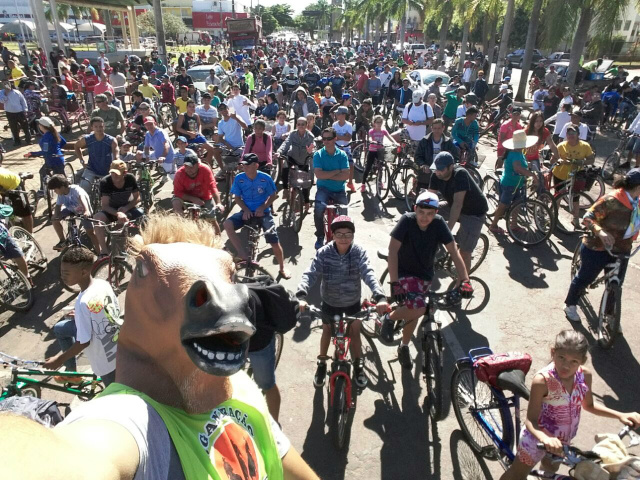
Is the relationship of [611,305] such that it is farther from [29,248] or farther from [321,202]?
[29,248]

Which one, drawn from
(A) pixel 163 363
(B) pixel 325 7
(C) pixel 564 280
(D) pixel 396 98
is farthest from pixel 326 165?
(B) pixel 325 7

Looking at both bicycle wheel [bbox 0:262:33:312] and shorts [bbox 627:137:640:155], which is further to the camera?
shorts [bbox 627:137:640:155]

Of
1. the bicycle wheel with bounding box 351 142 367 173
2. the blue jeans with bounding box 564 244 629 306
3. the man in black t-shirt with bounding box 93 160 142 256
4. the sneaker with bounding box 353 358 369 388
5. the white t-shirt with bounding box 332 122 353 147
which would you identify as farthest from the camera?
the bicycle wheel with bounding box 351 142 367 173

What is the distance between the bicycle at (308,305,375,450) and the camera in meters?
3.75

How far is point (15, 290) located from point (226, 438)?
580 cm

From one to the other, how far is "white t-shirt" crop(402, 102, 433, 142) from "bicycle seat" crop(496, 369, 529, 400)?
795 centimetres

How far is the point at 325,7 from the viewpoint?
106188 millimetres

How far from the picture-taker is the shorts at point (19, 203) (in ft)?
23.2

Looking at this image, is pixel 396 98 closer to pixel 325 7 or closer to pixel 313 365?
pixel 313 365

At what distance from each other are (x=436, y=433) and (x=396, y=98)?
48.7ft

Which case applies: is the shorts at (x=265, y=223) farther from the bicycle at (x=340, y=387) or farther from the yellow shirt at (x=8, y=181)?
the yellow shirt at (x=8, y=181)

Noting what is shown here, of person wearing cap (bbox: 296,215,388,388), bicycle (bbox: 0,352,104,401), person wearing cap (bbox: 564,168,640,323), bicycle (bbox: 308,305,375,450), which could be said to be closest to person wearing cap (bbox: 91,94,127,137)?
bicycle (bbox: 0,352,104,401)

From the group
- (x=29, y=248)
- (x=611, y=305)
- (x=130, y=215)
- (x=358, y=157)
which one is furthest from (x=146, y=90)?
(x=611, y=305)

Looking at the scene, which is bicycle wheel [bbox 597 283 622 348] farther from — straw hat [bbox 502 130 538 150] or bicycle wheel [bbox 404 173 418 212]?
bicycle wheel [bbox 404 173 418 212]
